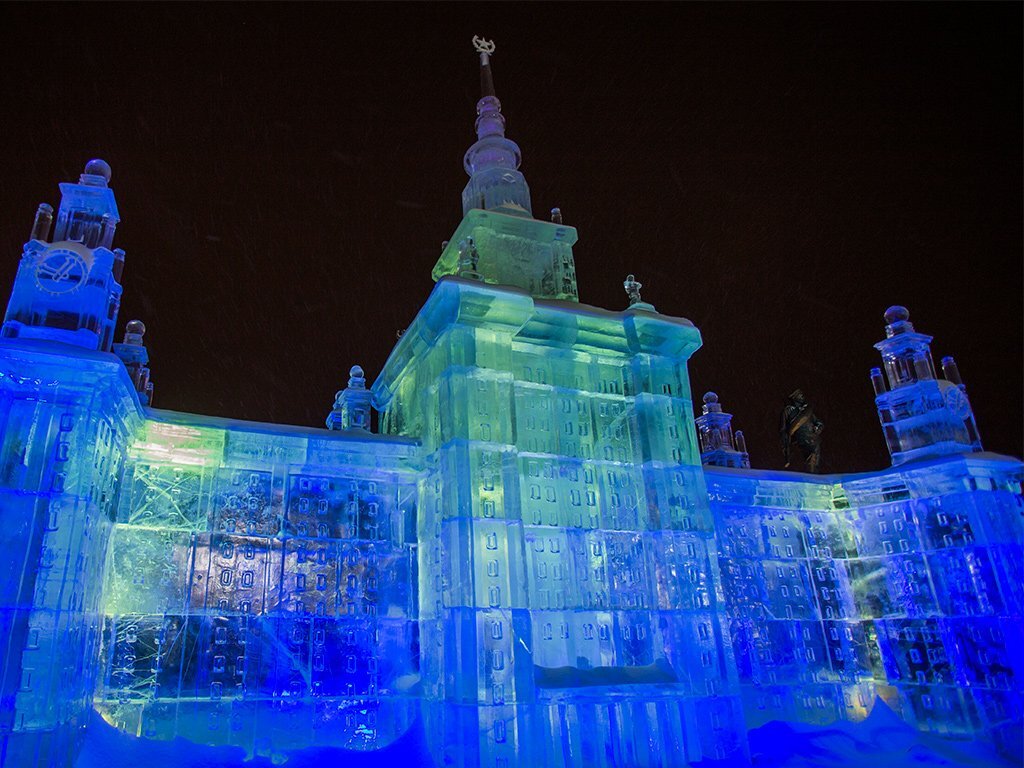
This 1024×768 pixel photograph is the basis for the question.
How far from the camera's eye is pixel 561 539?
45.3ft

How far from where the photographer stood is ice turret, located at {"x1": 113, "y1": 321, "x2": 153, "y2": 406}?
15.4 metres

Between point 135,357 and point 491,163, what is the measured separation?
10.2 metres

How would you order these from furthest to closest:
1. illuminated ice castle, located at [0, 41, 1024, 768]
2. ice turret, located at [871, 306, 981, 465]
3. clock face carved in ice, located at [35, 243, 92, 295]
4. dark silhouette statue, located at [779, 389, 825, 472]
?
dark silhouette statue, located at [779, 389, 825, 472] → ice turret, located at [871, 306, 981, 465] → clock face carved in ice, located at [35, 243, 92, 295] → illuminated ice castle, located at [0, 41, 1024, 768]

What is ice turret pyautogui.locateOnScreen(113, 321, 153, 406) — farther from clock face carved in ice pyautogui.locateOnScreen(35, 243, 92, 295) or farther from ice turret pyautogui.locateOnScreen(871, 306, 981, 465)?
ice turret pyautogui.locateOnScreen(871, 306, 981, 465)

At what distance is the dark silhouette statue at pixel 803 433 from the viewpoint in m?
23.4

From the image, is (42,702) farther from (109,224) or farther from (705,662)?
(705,662)

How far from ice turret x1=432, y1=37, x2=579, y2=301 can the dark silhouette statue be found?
1068 centimetres

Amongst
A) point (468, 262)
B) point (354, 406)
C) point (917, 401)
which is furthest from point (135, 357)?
point (917, 401)

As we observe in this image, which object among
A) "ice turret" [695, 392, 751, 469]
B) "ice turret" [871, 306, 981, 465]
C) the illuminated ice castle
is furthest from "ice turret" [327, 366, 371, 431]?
→ "ice turret" [871, 306, 981, 465]

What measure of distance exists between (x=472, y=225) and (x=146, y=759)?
1270 cm

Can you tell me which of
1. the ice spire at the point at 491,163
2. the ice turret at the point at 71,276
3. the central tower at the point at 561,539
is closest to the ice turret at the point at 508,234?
the ice spire at the point at 491,163

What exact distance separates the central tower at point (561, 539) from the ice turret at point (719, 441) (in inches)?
270

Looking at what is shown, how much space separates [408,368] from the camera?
54.6 ft

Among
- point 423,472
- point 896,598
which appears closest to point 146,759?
point 423,472
